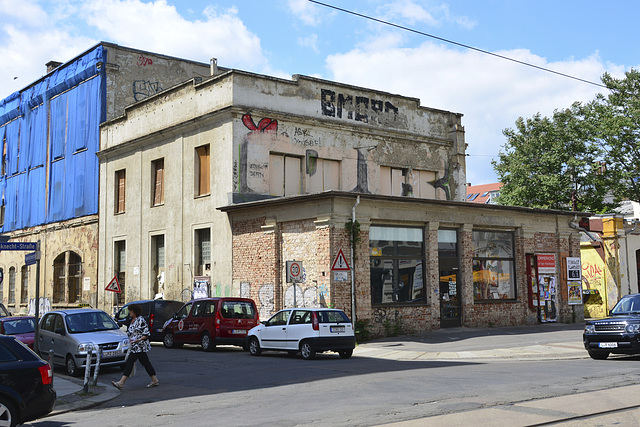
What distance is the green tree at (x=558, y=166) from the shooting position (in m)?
43.2

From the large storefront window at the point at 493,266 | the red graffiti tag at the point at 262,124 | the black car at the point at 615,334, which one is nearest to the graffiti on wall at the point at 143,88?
the red graffiti tag at the point at 262,124

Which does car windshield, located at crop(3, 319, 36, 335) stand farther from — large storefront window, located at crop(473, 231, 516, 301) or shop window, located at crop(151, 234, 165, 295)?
large storefront window, located at crop(473, 231, 516, 301)

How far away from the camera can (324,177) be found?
29750 millimetres

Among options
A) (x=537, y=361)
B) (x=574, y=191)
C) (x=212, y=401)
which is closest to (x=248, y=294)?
(x=537, y=361)

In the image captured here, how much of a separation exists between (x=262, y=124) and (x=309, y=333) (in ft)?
39.9

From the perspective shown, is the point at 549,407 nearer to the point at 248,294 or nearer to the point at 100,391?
the point at 100,391

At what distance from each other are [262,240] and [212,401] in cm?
1423

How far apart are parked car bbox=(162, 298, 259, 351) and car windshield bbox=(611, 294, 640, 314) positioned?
10.7 meters

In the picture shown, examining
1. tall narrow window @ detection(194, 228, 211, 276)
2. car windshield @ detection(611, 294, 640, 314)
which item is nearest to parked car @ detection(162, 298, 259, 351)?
tall narrow window @ detection(194, 228, 211, 276)

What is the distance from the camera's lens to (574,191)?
43.3 meters

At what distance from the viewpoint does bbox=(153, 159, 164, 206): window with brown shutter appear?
31.6 m

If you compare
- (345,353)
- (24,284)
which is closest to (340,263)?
(345,353)

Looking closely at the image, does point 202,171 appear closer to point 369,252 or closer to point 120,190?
point 120,190

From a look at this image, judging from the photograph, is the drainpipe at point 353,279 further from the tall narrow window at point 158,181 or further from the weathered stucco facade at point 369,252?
the tall narrow window at point 158,181
